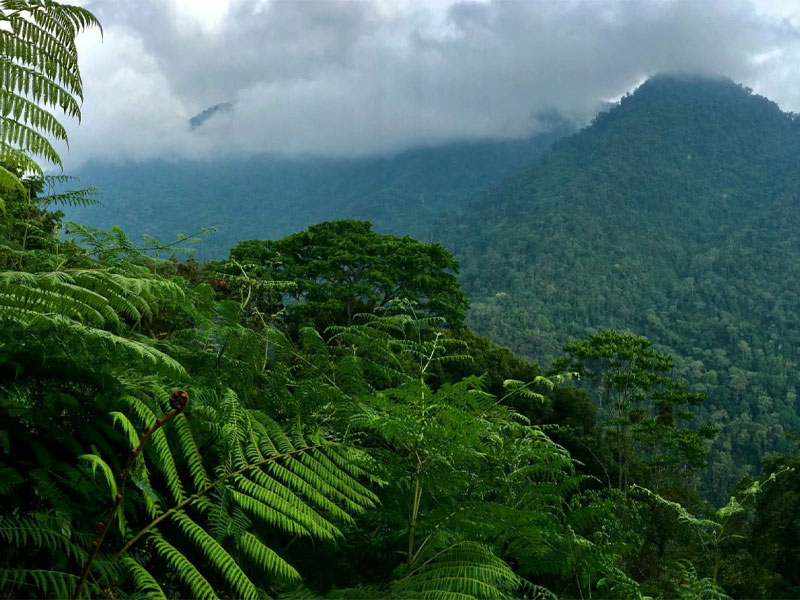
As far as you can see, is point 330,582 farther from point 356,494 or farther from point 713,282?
point 713,282

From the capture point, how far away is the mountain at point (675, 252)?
241ft

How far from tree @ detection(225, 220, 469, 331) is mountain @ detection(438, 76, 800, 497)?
2719cm

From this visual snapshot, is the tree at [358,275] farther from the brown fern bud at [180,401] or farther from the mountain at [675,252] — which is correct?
the mountain at [675,252]

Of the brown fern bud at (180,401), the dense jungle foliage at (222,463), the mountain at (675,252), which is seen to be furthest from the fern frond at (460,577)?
the mountain at (675,252)

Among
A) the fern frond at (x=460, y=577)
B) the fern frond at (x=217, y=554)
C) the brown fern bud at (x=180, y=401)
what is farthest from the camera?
the fern frond at (x=460, y=577)

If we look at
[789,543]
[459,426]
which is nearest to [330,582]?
[459,426]

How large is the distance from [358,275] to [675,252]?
129 meters

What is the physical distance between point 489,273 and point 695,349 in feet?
141

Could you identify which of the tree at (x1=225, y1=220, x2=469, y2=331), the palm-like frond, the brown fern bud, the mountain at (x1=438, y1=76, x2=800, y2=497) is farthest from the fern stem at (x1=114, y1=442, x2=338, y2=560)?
the mountain at (x1=438, y1=76, x2=800, y2=497)

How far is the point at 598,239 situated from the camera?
132375 millimetres

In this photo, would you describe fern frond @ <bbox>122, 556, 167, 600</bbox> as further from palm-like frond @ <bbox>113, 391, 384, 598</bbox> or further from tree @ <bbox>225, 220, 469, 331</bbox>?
tree @ <bbox>225, 220, 469, 331</bbox>

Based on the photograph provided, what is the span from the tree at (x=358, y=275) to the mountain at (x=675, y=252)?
89.2ft

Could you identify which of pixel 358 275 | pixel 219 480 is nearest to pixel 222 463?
pixel 219 480

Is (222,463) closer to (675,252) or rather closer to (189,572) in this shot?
(189,572)
